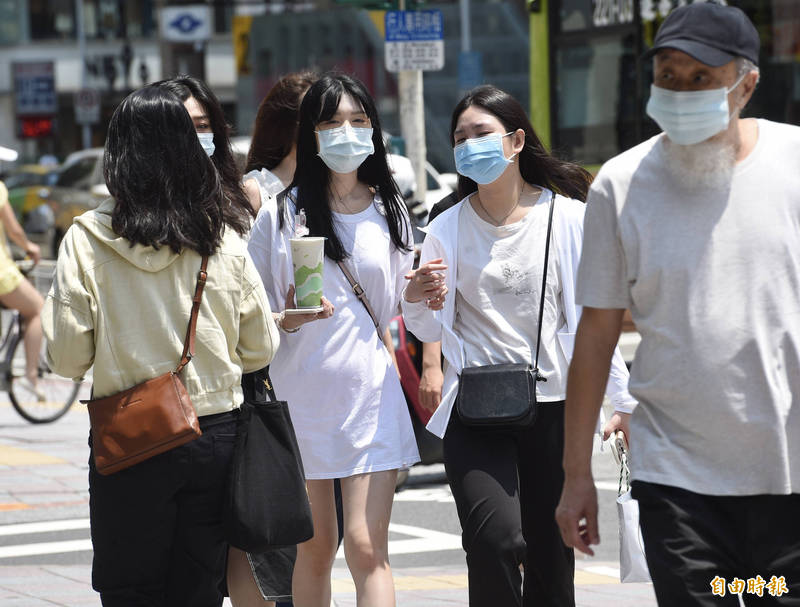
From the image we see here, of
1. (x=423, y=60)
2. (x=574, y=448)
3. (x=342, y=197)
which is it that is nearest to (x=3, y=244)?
(x=423, y=60)

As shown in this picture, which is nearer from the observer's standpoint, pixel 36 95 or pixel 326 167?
pixel 326 167

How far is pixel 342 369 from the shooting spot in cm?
450

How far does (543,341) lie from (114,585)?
1.50 meters

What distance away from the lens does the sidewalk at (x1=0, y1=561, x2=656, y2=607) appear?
5.64m

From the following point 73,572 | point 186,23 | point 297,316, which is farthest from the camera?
point 186,23

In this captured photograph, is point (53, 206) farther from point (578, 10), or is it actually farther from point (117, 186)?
point (117, 186)

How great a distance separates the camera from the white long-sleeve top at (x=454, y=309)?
4371mm

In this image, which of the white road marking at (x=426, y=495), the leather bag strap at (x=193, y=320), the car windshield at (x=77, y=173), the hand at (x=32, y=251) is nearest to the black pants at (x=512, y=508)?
the leather bag strap at (x=193, y=320)

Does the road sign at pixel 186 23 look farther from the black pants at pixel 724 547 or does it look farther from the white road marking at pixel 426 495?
the black pants at pixel 724 547

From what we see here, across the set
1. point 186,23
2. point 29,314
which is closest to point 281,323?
point 29,314

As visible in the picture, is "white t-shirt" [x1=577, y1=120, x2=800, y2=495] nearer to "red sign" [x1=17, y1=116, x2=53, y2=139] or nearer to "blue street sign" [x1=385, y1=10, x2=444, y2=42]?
"blue street sign" [x1=385, y1=10, x2=444, y2=42]

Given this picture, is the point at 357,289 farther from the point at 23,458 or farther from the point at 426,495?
the point at 23,458

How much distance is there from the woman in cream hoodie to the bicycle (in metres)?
6.80

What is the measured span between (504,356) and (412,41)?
274 inches
